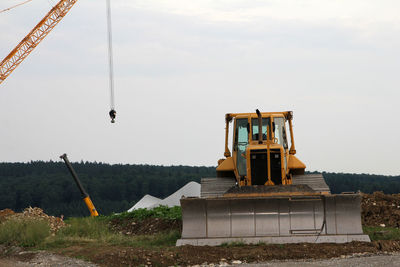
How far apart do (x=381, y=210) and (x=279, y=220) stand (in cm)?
685

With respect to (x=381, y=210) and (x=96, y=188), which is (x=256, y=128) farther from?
(x=96, y=188)

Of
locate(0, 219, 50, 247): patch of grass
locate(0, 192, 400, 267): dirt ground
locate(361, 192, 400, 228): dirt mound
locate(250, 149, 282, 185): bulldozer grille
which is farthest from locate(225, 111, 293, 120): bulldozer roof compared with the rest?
locate(0, 219, 50, 247): patch of grass

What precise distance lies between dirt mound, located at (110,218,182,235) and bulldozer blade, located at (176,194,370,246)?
4.46m

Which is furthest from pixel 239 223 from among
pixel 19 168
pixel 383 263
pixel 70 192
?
pixel 19 168

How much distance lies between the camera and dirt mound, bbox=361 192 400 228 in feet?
62.7

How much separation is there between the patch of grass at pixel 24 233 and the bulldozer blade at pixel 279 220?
4.50 metres

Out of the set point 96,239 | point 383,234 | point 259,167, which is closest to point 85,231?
point 96,239

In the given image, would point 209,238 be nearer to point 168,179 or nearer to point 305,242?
point 305,242

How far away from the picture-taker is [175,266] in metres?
12.6

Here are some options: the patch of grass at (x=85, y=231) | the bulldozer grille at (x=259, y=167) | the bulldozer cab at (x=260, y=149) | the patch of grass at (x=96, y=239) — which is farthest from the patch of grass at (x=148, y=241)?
the bulldozer grille at (x=259, y=167)

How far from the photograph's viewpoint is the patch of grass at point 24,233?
16.6 metres

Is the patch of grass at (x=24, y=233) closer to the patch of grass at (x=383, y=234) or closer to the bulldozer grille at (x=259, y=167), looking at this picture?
the bulldozer grille at (x=259, y=167)

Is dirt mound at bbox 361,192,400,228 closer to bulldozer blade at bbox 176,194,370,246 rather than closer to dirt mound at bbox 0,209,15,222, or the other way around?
bulldozer blade at bbox 176,194,370,246

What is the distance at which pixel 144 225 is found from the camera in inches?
819
